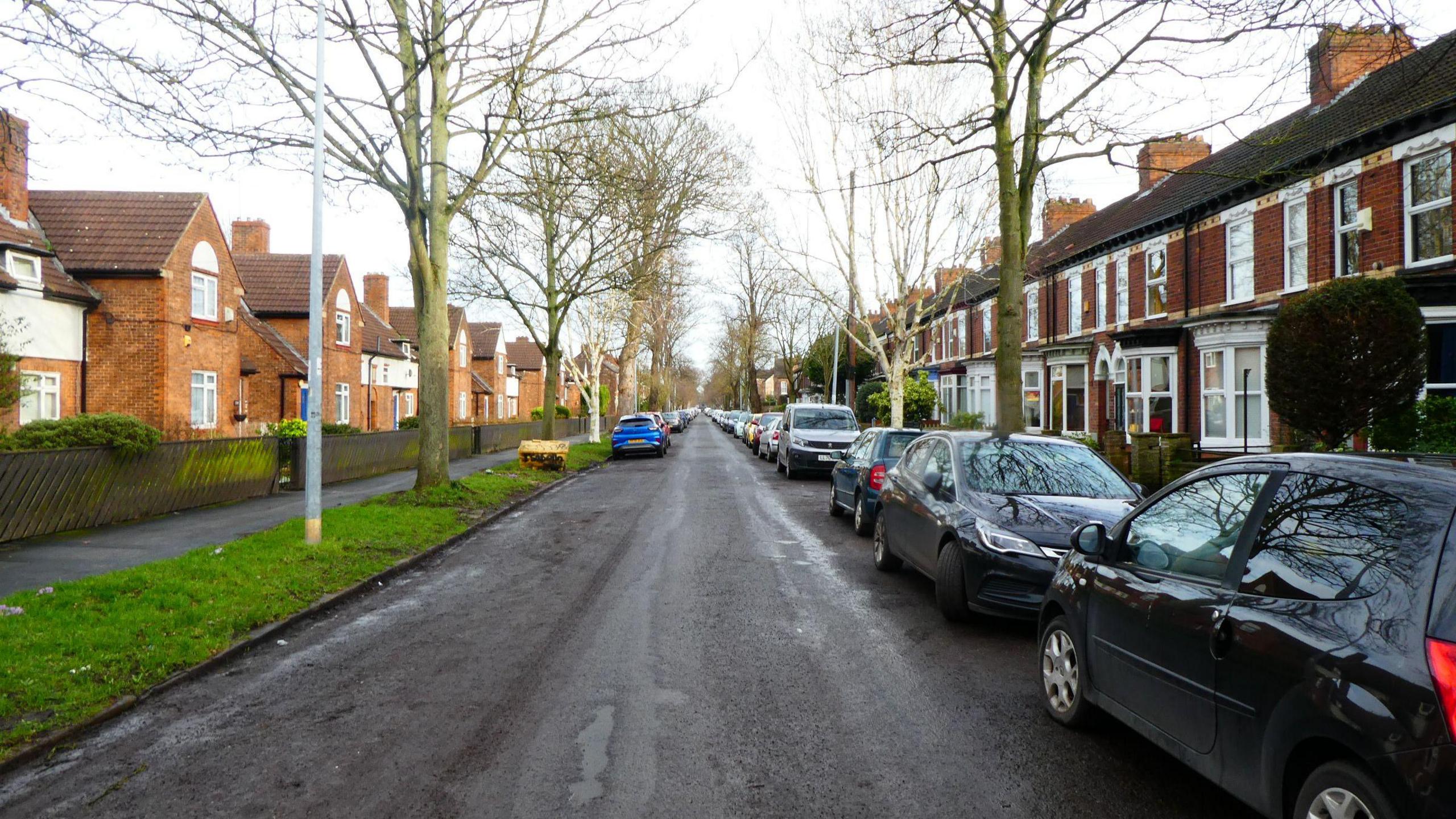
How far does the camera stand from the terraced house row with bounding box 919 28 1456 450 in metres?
14.4

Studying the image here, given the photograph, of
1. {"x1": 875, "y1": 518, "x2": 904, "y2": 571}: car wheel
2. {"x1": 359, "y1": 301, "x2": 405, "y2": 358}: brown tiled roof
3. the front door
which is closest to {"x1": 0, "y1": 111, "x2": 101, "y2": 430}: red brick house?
{"x1": 359, "y1": 301, "x2": 405, "y2": 358}: brown tiled roof

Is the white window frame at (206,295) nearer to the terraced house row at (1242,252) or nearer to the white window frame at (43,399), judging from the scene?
the white window frame at (43,399)

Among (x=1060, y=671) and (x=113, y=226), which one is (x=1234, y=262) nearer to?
(x=1060, y=671)

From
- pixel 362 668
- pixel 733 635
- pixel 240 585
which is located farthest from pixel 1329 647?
pixel 240 585

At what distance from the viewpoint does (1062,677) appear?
16.0 feet

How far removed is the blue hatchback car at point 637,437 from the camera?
3191cm

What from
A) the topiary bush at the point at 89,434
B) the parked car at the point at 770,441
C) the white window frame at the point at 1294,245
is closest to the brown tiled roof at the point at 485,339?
the parked car at the point at 770,441

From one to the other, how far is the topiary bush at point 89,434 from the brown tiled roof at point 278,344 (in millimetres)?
18339

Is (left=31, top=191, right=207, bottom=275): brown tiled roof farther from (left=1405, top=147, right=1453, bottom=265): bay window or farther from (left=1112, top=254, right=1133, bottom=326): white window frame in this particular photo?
(left=1405, top=147, right=1453, bottom=265): bay window

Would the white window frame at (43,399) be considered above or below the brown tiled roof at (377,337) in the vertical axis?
below

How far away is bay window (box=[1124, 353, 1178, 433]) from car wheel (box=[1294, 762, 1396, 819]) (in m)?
20.9

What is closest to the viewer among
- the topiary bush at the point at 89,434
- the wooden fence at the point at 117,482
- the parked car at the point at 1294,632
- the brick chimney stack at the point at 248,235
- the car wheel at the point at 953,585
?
the parked car at the point at 1294,632

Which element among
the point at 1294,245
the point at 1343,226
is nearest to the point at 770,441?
the point at 1294,245

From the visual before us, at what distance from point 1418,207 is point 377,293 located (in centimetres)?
4285
